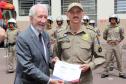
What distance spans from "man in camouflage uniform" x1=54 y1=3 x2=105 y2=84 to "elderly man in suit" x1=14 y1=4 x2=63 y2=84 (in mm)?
398

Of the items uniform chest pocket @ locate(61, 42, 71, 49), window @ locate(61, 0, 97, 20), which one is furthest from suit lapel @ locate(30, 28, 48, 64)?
window @ locate(61, 0, 97, 20)

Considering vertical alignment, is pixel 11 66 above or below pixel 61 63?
below

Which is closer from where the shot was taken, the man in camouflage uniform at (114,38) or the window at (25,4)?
the man in camouflage uniform at (114,38)

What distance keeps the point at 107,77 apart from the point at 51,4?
52.6ft

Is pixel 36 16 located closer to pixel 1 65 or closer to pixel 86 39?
pixel 86 39

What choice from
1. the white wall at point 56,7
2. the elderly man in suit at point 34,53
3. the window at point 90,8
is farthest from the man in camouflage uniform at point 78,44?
the white wall at point 56,7

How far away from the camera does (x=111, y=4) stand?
25516mm

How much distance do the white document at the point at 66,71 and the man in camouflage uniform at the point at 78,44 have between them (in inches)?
8.9

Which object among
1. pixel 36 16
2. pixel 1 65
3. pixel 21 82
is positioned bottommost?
pixel 1 65

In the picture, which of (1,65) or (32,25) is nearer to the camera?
(32,25)

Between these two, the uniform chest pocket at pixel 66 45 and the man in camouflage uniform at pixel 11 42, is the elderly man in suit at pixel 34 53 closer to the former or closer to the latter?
the uniform chest pocket at pixel 66 45

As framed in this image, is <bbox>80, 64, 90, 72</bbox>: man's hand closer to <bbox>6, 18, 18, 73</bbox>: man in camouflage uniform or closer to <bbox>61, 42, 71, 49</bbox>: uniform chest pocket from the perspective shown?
<bbox>61, 42, 71, 49</bbox>: uniform chest pocket

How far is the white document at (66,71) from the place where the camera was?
13.8 feet

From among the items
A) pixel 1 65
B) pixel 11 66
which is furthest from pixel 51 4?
pixel 11 66
